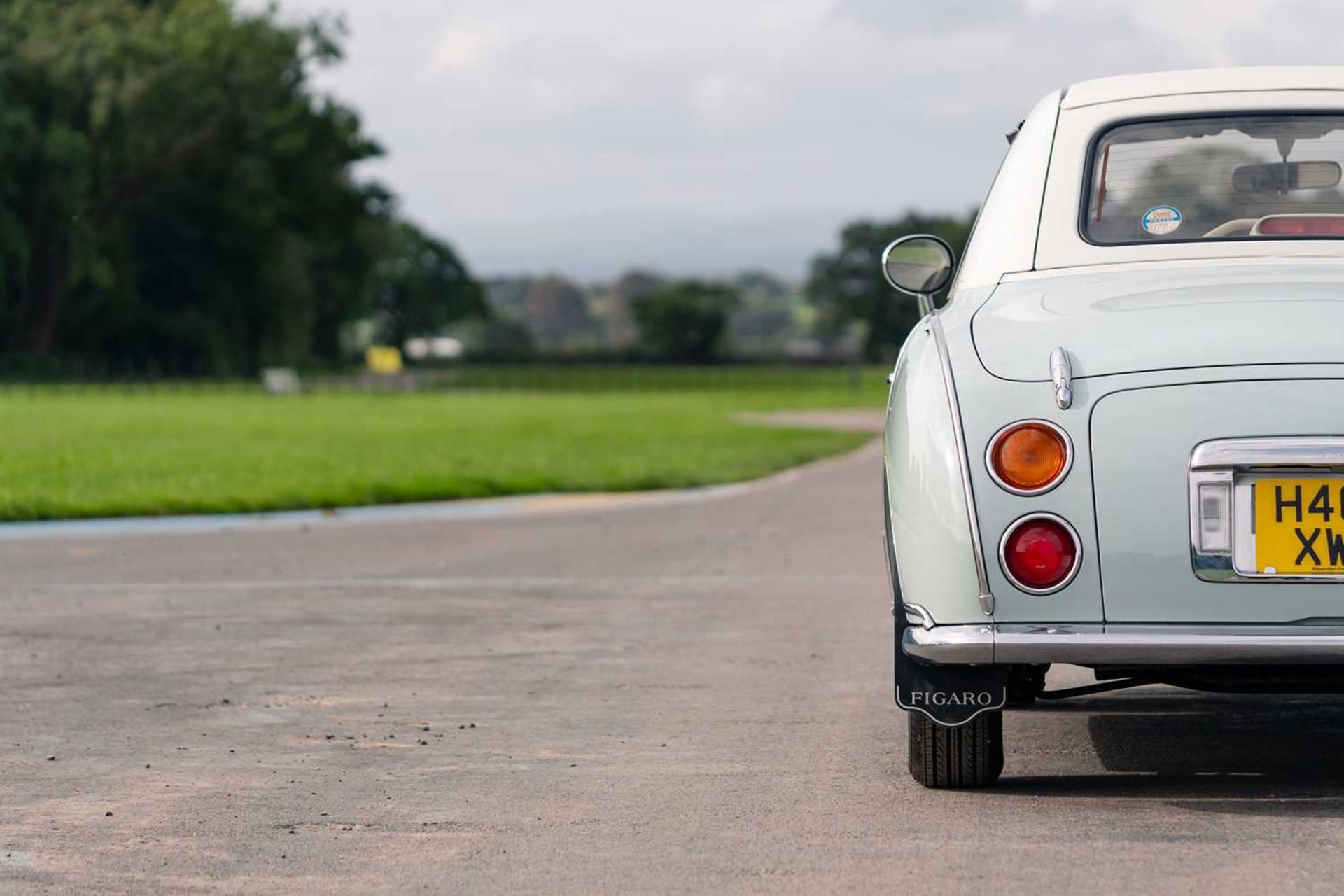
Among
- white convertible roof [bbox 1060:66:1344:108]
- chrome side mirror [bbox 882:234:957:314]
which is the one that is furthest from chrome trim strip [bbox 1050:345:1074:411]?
white convertible roof [bbox 1060:66:1344:108]

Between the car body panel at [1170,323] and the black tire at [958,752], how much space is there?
3.10 feet

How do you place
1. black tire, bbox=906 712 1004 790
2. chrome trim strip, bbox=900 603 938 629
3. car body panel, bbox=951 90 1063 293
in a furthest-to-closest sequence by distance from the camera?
car body panel, bbox=951 90 1063 293
black tire, bbox=906 712 1004 790
chrome trim strip, bbox=900 603 938 629

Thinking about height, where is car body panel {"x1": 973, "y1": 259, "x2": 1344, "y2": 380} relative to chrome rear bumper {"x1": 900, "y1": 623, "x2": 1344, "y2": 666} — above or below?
above

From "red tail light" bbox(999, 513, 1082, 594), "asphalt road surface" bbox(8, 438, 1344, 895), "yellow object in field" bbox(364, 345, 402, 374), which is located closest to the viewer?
"asphalt road surface" bbox(8, 438, 1344, 895)

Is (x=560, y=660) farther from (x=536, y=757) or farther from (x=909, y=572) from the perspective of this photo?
(x=909, y=572)

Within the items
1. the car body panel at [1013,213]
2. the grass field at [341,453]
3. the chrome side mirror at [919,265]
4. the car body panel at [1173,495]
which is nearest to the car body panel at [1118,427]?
the car body panel at [1173,495]

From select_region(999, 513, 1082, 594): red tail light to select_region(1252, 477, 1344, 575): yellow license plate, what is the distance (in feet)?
1.36

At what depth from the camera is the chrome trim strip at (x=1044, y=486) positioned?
4.53 m

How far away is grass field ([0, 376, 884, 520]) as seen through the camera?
1633 centimetres

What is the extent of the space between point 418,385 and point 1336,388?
69456mm

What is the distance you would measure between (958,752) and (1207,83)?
7.03 feet

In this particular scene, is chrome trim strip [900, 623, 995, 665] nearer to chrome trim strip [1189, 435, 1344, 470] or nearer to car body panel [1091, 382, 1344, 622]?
car body panel [1091, 382, 1344, 622]

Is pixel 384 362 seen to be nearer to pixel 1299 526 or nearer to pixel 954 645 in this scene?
pixel 954 645

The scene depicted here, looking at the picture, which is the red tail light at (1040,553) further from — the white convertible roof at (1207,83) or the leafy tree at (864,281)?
the leafy tree at (864,281)
